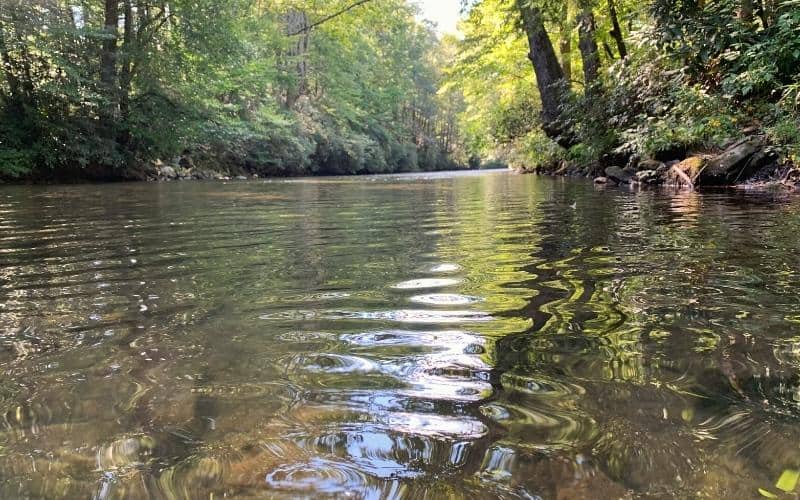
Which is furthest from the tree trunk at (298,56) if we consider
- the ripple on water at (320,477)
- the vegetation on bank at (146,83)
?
the ripple on water at (320,477)

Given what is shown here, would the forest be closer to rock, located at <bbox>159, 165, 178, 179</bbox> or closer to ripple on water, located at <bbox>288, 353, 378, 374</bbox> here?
rock, located at <bbox>159, 165, 178, 179</bbox>

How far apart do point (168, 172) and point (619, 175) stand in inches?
610

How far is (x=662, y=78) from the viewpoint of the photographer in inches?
383

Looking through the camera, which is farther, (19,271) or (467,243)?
(467,243)

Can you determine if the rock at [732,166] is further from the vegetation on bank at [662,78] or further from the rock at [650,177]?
the rock at [650,177]

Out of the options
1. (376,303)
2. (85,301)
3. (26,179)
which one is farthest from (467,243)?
(26,179)

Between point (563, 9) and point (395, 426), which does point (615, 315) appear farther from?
point (563, 9)

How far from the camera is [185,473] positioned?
1.12 meters

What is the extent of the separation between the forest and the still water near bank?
5.70 meters

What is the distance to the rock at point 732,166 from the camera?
846 centimetres

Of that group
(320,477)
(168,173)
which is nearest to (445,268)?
(320,477)

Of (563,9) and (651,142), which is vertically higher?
(563,9)

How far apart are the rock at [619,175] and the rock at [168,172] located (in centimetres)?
1503

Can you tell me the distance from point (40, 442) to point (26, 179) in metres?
17.4
